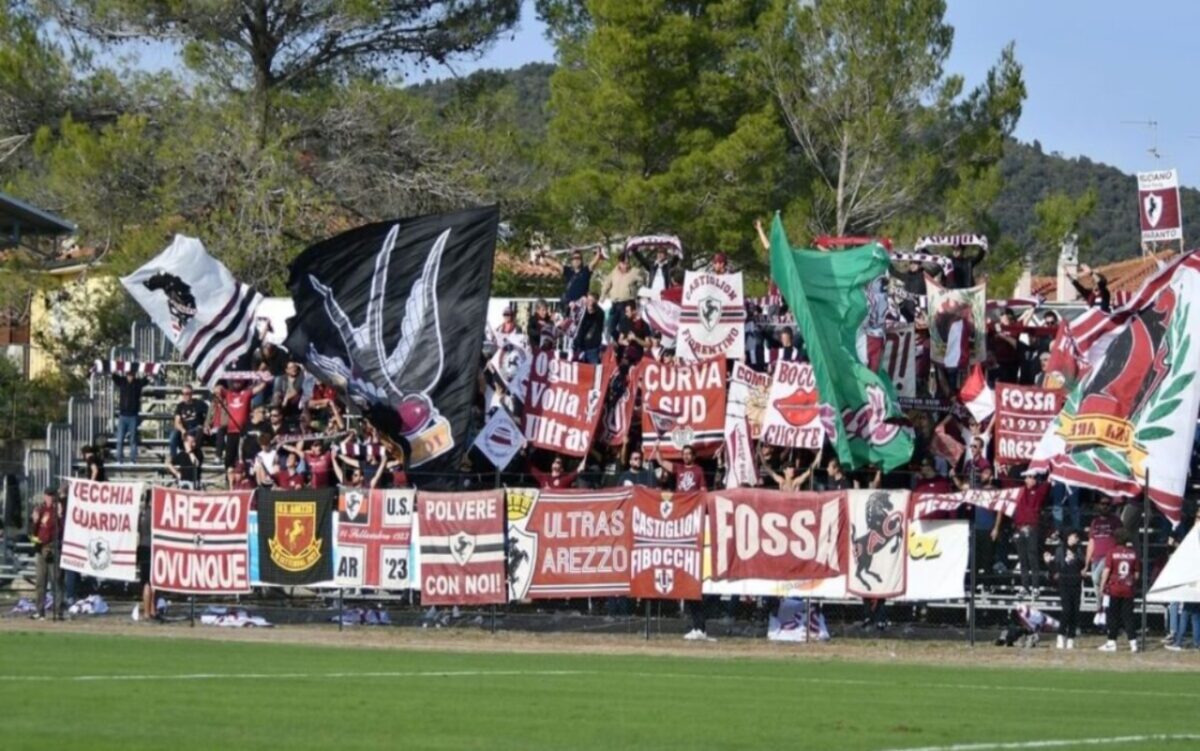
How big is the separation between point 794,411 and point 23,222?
41.9ft

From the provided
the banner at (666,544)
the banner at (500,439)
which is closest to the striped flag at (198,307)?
the banner at (500,439)

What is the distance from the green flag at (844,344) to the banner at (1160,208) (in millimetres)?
11156

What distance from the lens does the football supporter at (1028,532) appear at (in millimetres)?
24516

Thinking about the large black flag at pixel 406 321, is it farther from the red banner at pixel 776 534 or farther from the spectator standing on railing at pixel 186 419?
the red banner at pixel 776 534

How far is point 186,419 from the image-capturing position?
30422mm

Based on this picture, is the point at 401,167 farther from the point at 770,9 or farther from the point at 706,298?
the point at 706,298

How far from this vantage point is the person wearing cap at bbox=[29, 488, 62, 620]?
27594mm

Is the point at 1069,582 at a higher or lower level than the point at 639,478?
lower

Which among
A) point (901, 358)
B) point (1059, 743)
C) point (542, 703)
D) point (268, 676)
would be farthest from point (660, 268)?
point (1059, 743)

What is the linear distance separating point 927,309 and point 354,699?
592 inches

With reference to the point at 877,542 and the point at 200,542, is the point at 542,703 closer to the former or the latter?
the point at 877,542

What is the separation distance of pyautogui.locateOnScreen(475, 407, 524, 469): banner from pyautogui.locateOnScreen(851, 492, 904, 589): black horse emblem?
523 cm

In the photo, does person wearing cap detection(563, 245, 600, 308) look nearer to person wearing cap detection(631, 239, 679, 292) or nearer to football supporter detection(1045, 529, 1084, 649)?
person wearing cap detection(631, 239, 679, 292)

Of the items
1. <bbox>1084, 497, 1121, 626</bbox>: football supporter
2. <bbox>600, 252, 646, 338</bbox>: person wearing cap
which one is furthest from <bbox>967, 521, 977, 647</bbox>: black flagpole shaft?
<bbox>600, 252, 646, 338</bbox>: person wearing cap
